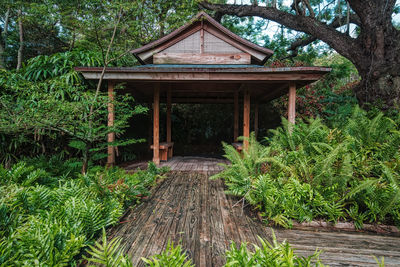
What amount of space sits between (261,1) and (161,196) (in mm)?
10951

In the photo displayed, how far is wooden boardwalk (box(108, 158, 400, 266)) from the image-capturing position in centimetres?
156

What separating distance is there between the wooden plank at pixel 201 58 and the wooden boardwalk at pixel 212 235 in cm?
476

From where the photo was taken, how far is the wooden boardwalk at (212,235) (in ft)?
5.13

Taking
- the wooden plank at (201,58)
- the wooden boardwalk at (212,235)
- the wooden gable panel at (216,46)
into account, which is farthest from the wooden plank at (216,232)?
the wooden gable panel at (216,46)

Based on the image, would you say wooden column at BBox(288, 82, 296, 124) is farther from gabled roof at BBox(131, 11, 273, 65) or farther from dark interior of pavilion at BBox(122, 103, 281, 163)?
dark interior of pavilion at BBox(122, 103, 281, 163)

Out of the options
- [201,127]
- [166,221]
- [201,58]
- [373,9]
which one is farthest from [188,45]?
[166,221]

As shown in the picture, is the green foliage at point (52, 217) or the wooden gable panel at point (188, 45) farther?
the wooden gable panel at point (188, 45)

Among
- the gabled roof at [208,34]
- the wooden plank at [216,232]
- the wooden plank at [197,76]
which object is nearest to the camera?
the wooden plank at [216,232]

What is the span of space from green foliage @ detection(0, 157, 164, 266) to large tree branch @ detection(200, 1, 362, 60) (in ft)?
24.2

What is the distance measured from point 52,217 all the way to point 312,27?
8.52 meters

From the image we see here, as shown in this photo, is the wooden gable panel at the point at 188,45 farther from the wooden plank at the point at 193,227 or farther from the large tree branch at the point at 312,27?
the wooden plank at the point at 193,227

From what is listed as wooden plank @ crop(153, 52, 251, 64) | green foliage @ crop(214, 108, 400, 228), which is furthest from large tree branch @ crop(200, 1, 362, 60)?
green foliage @ crop(214, 108, 400, 228)

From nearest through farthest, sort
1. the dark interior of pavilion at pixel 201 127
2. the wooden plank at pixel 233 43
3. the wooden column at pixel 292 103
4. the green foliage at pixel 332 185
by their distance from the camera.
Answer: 1. the green foliage at pixel 332 185
2. the wooden column at pixel 292 103
3. the wooden plank at pixel 233 43
4. the dark interior of pavilion at pixel 201 127

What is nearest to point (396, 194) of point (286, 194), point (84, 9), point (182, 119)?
point (286, 194)
